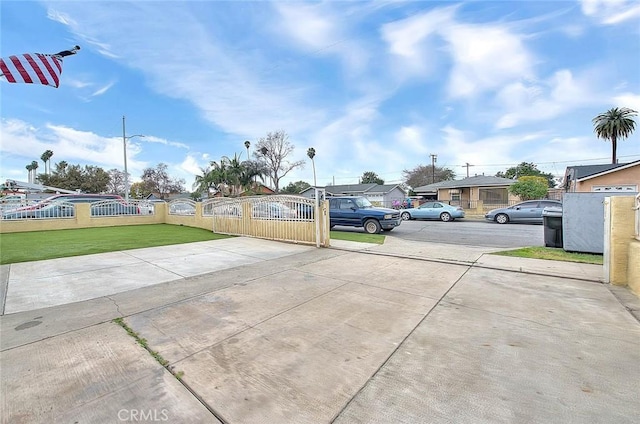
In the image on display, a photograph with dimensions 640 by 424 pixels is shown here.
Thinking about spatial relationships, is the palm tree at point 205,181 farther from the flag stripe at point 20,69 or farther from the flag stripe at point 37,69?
the flag stripe at point 20,69

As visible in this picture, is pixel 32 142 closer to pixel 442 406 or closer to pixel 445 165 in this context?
pixel 442 406

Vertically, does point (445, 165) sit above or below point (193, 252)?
above

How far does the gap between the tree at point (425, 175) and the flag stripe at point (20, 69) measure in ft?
184

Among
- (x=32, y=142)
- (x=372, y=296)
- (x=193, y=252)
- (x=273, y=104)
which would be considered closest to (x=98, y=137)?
(x=32, y=142)

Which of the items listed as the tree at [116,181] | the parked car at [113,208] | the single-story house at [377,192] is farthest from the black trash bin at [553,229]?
the tree at [116,181]

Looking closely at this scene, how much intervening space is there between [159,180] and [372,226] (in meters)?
60.6

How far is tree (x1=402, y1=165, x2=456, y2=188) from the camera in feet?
184

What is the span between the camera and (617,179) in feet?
56.0

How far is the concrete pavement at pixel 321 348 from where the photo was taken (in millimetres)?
1981

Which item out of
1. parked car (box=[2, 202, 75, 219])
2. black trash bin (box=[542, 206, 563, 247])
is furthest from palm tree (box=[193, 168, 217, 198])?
black trash bin (box=[542, 206, 563, 247])

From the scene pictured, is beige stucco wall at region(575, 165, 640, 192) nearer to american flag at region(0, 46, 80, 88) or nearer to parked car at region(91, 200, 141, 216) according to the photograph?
american flag at region(0, 46, 80, 88)

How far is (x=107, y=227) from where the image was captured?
15383 mm

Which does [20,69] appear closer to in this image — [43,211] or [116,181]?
[43,211]

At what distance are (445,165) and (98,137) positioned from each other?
52.5 meters
